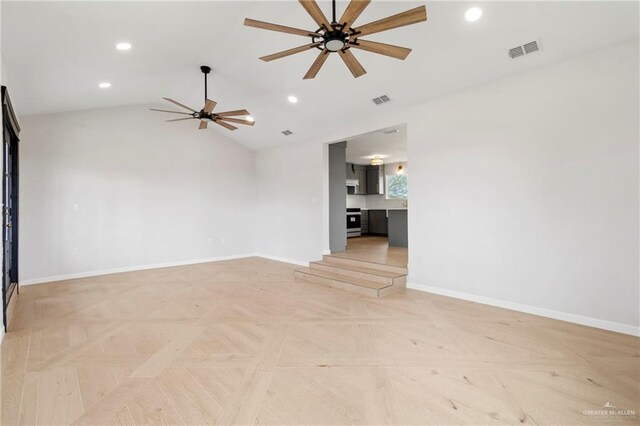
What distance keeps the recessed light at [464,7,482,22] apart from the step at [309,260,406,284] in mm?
3259

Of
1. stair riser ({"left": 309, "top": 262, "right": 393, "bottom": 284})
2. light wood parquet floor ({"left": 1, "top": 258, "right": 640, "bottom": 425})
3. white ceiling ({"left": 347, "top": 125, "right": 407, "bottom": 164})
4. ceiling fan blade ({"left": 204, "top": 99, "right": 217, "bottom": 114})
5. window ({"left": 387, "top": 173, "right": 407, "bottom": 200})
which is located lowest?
light wood parquet floor ({"left": 1, "top": 258, "right": 640, "bottom": 425})

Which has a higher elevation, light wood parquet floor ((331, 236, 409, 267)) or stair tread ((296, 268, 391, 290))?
light wood parquet floor ((331, 236, 409, 267))

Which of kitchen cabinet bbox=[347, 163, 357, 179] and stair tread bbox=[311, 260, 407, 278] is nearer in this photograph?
stair tread bbox=[311, 260, 407, 278]

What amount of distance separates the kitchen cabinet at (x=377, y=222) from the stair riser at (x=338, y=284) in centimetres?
525

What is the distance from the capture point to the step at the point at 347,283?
436cm

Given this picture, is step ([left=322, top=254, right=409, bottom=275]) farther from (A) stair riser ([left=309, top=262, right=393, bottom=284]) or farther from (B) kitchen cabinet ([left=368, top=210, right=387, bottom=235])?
(B) kitchen cabinet ([left=368, top=210, right=387, bottom=235])

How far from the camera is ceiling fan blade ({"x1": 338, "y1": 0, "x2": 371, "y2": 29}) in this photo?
2119 mm

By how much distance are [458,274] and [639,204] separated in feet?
6.32

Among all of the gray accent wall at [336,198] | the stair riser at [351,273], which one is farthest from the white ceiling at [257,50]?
the stair riser at [351,273]

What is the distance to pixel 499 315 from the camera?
11.5ft

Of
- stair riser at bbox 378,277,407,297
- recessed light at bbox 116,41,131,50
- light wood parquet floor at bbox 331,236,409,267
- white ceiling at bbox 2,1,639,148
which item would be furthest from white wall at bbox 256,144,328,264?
recessed light at bbox 116,41,131,50

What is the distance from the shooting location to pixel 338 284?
15.8 ft

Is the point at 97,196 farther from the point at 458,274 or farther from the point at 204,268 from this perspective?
the point at 458,274

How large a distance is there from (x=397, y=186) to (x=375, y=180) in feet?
2.41
